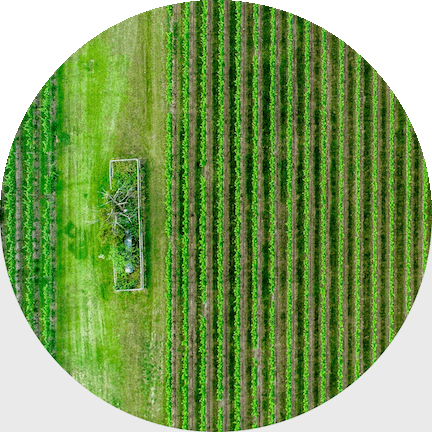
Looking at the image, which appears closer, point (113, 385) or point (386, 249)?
point (113, 385)

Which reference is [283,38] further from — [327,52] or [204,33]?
[204,33]

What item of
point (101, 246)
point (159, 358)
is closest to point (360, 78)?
point (101, 246)

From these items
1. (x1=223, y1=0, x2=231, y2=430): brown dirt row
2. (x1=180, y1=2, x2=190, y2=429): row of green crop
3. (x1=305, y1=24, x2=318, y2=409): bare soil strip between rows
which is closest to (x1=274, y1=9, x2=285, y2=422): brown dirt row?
(x1=305, y1=24, x2=318, y2=409): bare soil strip between rows

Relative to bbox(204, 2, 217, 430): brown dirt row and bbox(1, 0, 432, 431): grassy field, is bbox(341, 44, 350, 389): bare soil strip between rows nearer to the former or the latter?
bbox(1, 0, 432, 431): grassy field

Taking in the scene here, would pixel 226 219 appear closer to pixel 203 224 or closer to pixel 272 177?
pixel 203 224

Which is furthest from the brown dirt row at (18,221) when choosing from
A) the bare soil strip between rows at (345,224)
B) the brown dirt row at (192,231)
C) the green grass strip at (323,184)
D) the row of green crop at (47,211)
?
the bare soil strip between rows at (345,224)

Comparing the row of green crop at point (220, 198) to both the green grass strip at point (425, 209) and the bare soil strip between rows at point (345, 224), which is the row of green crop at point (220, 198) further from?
the green grass strip at point (425, 209)

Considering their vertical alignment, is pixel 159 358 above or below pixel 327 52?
below

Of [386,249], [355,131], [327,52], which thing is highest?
[327,52]
